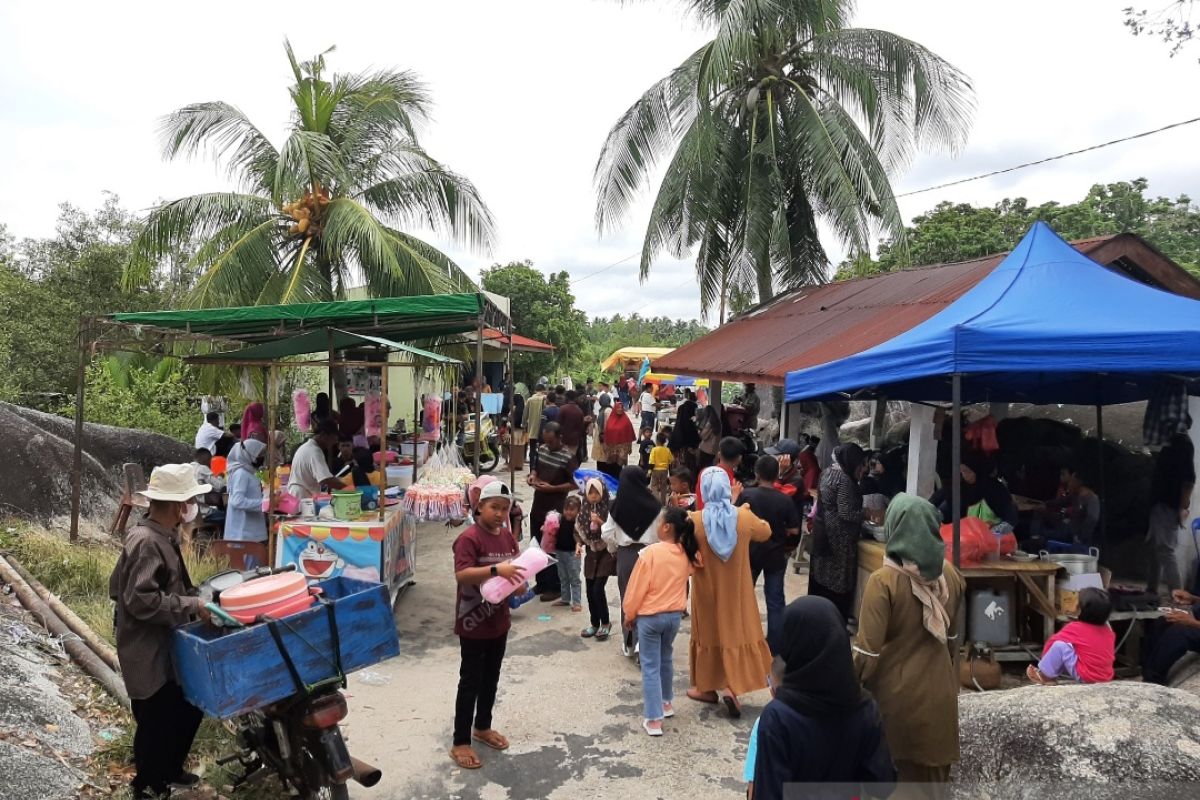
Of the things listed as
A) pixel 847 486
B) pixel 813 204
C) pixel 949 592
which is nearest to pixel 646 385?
pixel 813 204

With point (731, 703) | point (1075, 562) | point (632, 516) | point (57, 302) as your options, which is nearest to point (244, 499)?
point (632, 516)

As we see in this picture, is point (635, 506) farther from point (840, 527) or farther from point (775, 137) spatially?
point (775, 137)

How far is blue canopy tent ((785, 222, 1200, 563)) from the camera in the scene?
465 cm

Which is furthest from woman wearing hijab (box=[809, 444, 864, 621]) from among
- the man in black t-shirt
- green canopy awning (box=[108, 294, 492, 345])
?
green canopy awning (box=[108, 294, 492, 345])

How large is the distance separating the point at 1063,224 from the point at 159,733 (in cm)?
2778

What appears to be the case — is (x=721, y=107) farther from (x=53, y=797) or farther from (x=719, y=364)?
(x=53, y=797)

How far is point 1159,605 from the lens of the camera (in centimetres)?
559

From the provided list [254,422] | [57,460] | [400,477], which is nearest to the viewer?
[400,477]

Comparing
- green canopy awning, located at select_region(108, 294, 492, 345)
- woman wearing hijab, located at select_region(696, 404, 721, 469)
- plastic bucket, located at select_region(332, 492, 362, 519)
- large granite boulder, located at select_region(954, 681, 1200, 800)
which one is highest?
green canopy awning, located at select_region(108, 294, 492, 345)

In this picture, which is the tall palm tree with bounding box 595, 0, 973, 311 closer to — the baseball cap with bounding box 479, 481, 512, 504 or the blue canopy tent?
the blue canopy tent

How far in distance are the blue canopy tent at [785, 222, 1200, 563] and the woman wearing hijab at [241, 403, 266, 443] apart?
5.82 m

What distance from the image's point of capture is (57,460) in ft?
29.3

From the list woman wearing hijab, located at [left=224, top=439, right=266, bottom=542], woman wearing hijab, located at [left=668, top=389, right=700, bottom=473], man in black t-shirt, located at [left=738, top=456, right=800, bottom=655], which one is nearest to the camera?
man in black t-shirt, located at [left=738, top=456, right=800, bottom=655]

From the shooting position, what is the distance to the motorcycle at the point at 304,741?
3.38 metres
